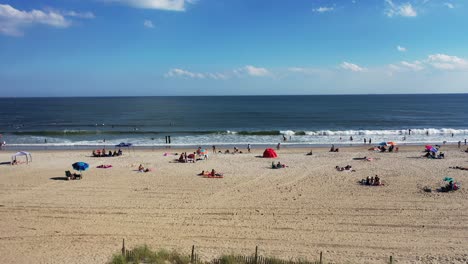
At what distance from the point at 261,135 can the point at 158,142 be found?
13793 millimetres

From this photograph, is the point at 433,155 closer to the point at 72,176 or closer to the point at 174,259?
the point at 174,259

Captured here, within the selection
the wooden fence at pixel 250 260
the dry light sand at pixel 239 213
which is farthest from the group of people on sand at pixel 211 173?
the wooden fence at pixel 250 260

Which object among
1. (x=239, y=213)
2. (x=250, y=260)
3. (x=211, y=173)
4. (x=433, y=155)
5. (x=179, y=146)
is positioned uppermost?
(x=433, y=155)

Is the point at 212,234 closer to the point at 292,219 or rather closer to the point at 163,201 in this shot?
the point at 292,219

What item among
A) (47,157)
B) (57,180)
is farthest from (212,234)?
(47,157)

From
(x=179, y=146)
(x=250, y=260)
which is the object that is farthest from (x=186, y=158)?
(x=250, y=260)

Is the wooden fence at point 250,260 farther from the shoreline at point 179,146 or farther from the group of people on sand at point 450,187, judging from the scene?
the shoreline at point 179,146

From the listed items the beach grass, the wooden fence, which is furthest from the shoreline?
the wooden fence

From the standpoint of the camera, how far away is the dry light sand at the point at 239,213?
1109 cm

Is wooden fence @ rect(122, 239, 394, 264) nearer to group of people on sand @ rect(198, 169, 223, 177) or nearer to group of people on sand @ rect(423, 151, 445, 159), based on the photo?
group of people on sand @ rect(198, 169, 223, 177)

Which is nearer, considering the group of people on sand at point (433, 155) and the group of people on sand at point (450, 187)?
the group of people on sand at point (450, 187)

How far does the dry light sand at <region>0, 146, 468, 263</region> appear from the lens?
436 inches

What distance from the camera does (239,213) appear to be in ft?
47.1

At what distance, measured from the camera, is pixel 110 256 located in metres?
10.4
